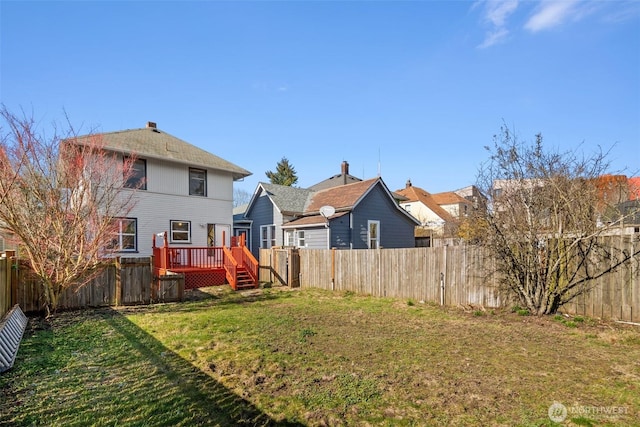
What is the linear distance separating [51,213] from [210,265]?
7.11m

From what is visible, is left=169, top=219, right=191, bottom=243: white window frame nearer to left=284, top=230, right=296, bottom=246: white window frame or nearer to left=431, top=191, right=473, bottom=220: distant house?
left=284, top=230, right=296, bottom=246: white window frame

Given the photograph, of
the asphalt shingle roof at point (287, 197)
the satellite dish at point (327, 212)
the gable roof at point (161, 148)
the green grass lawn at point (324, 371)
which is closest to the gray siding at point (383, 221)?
the satellite dish at point (327, 212)

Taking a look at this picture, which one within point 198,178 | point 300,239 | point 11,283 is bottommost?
point 11,283

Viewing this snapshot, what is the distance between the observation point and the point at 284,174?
4416 cm

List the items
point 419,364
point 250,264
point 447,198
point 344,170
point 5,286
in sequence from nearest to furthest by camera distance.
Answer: point 419,364, point 5,286, point 250,264, point 344,170, point 447,198

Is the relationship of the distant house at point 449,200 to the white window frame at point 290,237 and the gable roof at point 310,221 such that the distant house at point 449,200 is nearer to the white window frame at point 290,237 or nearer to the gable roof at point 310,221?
the gable roof at point 310,221

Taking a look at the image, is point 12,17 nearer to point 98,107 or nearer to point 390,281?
point 98,107

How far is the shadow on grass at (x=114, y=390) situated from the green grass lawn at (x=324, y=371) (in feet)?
0.06

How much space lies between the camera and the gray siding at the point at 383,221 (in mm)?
18891

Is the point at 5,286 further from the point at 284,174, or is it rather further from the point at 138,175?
the point at 284,174

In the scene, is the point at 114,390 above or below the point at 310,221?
below

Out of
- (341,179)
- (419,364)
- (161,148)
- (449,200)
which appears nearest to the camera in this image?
(419,364)

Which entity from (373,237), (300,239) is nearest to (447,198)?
(373,237)

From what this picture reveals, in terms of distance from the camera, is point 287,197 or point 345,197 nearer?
point 345,197
